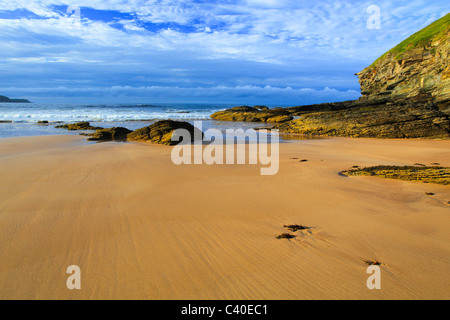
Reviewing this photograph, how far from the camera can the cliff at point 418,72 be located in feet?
68.9

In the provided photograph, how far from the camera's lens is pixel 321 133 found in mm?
17438

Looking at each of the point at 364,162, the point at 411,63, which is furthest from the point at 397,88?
the point at 364,162

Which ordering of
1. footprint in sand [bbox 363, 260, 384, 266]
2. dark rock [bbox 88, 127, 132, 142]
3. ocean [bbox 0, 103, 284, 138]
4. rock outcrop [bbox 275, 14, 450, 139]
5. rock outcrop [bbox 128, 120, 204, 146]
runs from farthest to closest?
ocean [bbox 0, 103, 284, 138] → rock outcrop [bbox 275, 14, 450, 139] → dark rock [bbox 88, 127, 132, 142] → rock outcrop [bbox 128, 120, 204, 146] → footprint in sand [bbox 363, 260, 384, 266]

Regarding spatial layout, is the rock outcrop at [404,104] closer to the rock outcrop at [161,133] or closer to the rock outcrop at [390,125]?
the rock outcrop at [390,125]

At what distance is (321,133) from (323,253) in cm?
1536

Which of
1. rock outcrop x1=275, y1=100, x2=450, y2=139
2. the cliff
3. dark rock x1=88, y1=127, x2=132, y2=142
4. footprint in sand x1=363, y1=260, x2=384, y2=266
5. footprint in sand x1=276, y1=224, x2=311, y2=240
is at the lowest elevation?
footprint in sand x1=363, y1=260, x2=384, y2=266

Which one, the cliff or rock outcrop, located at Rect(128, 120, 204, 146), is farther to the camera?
the cliff

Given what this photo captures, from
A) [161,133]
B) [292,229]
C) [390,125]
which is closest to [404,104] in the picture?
[390,125]

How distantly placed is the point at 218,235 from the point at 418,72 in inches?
1212

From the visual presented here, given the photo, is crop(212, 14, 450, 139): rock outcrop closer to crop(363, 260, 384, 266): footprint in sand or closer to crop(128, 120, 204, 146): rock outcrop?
crop(128, 120, 204, 146): rock outcrop

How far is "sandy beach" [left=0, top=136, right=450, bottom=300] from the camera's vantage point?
268cm

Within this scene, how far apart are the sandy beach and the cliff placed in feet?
58.9

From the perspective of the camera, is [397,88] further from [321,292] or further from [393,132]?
[321,292]

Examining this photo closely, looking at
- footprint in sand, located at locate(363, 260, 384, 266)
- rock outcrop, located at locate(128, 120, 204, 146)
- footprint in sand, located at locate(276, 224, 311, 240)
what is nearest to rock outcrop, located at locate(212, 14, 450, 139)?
rock outcrop, located at locate(128, 120, 204, 146)
